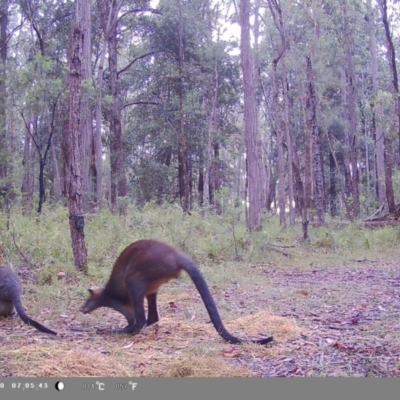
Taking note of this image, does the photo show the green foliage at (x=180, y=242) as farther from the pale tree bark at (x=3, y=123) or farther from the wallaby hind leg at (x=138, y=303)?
the pale tree bark at (x=3, y=123)

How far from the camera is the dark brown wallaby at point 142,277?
15.3ft

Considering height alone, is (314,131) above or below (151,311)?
above

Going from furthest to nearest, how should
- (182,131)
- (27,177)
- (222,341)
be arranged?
(27,177) → (182,131) → (222,341)

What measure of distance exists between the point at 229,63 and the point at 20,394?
81.3ft

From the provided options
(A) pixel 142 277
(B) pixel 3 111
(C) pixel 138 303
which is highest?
(B) pixel 3 111

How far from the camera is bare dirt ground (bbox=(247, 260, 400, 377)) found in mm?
3574

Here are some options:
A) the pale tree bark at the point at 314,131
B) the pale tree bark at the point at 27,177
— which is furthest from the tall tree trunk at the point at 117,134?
the pale tree bark at the point at 314,131

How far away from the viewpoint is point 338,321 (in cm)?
525

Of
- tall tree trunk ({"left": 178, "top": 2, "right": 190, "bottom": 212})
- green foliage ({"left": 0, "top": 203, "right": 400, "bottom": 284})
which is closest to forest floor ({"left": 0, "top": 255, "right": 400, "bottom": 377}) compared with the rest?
green foliage ({"left": 0, "top": 203, "right": 400, "bottom": 284})

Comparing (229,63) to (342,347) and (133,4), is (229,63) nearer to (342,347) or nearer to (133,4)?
(133,4)

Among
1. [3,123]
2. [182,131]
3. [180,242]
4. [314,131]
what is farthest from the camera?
[182,131]

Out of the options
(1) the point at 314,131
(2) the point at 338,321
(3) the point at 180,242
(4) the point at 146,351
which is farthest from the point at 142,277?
(1) the point at 314,131

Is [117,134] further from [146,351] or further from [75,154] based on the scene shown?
[146,351]

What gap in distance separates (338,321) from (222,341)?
1480mm
